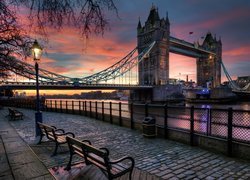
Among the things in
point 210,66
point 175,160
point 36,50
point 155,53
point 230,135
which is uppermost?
point 155,53

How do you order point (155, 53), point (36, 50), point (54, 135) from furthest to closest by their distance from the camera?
point (155, 53), point (36, 50), point (54, 135)

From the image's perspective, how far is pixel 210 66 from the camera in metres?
106

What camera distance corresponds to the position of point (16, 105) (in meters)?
31.6

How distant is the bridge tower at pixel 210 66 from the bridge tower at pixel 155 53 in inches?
1569

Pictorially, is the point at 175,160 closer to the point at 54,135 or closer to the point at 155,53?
the point at 54,135

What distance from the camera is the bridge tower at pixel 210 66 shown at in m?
103

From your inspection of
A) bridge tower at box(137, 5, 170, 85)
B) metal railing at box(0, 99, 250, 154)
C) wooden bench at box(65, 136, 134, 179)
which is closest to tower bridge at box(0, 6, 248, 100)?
bridge tower at box(137, 5, 170, 85)

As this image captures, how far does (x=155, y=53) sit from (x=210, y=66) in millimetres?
49727

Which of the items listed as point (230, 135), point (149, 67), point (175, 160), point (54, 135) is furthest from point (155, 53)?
point (54, 135)

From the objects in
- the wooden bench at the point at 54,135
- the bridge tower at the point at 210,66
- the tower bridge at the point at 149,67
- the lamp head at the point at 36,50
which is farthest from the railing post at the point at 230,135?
the bridge tower at the point at 210,66

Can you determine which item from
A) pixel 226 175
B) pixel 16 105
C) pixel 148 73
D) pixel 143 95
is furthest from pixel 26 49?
pixel 148 73

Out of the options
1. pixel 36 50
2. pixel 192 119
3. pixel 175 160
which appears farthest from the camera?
pixel 36 50

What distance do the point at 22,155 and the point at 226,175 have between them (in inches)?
213

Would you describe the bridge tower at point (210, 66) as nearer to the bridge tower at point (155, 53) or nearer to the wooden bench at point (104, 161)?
the bridge tower at point (155, 53)
